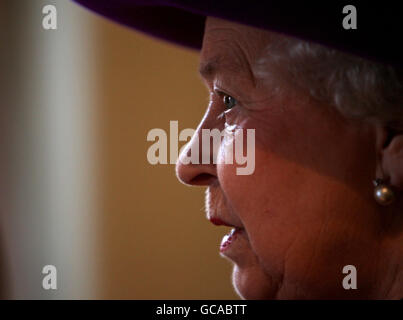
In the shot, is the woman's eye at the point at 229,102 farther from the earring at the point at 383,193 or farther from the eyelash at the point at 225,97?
the earring at the point at 383,193

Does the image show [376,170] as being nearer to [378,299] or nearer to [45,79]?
[378,299]

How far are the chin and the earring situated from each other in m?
0.20

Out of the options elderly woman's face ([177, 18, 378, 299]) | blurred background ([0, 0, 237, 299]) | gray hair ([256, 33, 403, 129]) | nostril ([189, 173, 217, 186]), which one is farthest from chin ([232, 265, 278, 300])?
blurred background ([0, 0, 237, 299])

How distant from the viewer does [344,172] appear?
0.63 metres

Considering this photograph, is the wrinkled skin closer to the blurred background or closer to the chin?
the chin

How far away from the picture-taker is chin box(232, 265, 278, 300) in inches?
28.1

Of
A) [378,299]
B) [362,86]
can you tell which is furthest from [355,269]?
[362,86]

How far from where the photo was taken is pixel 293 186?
65 centimetres

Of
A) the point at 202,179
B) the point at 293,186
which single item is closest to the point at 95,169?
the point at 202,179

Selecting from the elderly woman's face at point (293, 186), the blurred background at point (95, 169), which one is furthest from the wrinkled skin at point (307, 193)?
the blurred background at point (95, 169)

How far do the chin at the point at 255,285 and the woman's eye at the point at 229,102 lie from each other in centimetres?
24

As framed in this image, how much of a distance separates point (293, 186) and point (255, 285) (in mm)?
170

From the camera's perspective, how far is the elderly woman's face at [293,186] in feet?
2.07

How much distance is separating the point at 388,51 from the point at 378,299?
1.10ft
